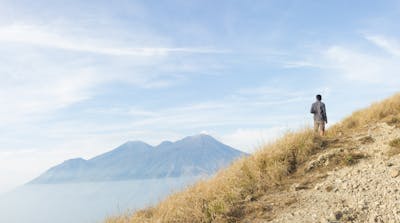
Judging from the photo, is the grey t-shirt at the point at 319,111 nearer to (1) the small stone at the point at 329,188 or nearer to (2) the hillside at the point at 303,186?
(2) the hillside at the point at 303,186

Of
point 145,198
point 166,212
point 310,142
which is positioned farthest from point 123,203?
point 310,142

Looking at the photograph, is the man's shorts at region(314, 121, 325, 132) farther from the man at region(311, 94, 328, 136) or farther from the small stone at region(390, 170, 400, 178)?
the small stone at region(390, 170, 400, 178)

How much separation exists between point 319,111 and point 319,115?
21 cm

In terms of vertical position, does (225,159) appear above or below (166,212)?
above

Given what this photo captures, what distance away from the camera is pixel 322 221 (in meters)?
9.68

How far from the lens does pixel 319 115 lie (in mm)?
20703

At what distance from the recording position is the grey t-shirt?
20689 millimetres

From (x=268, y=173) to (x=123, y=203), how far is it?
507 centimetres

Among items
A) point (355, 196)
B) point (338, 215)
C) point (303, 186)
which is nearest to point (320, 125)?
point (303, 186)

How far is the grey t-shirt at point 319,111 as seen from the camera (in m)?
20.7

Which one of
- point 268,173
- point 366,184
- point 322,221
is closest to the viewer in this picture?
point 322,221

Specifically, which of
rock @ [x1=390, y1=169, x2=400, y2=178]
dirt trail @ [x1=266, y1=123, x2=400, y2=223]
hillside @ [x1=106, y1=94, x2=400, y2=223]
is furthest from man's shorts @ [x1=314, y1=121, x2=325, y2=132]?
rock @ [x1=390, y1=169, x2=400, y2=178]

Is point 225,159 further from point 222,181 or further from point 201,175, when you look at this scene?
point 222,181

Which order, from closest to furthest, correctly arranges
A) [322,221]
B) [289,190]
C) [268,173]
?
[322,221], [289,190], [268,173]
